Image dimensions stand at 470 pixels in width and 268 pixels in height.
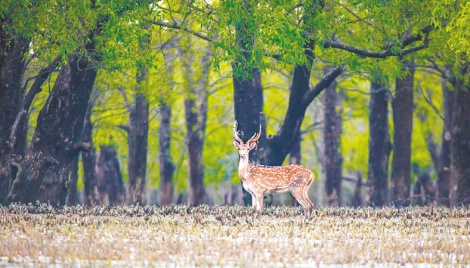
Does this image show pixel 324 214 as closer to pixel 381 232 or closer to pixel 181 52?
pixel 381 232

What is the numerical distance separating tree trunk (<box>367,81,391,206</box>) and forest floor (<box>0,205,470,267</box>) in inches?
516

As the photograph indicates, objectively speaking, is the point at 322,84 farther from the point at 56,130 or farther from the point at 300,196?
the point at 56,130

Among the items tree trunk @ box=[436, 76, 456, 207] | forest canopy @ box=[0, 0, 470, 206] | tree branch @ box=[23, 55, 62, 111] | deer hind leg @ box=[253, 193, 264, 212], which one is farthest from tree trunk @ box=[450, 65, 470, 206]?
tree branch @ box=[23, 55, 62, 111]

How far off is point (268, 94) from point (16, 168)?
3260cm

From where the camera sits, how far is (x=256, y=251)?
1596 cm

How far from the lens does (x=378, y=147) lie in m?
39.4

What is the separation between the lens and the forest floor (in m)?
15.1

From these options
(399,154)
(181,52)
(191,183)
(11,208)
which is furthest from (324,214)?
(191,183)

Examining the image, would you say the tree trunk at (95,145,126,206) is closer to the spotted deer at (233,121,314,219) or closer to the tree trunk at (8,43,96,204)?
the tree trunk at (8,43,96,204)

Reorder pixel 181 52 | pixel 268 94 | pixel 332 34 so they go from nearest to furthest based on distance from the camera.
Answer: pixel 332 34
pixel 181 52
pixel 268 94

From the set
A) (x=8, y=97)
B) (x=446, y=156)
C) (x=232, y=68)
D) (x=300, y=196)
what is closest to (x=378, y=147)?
(x=446, y=156)

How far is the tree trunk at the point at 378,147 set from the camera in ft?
129

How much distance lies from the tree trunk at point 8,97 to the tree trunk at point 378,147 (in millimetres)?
15431

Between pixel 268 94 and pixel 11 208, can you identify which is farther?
pixel 268 94
